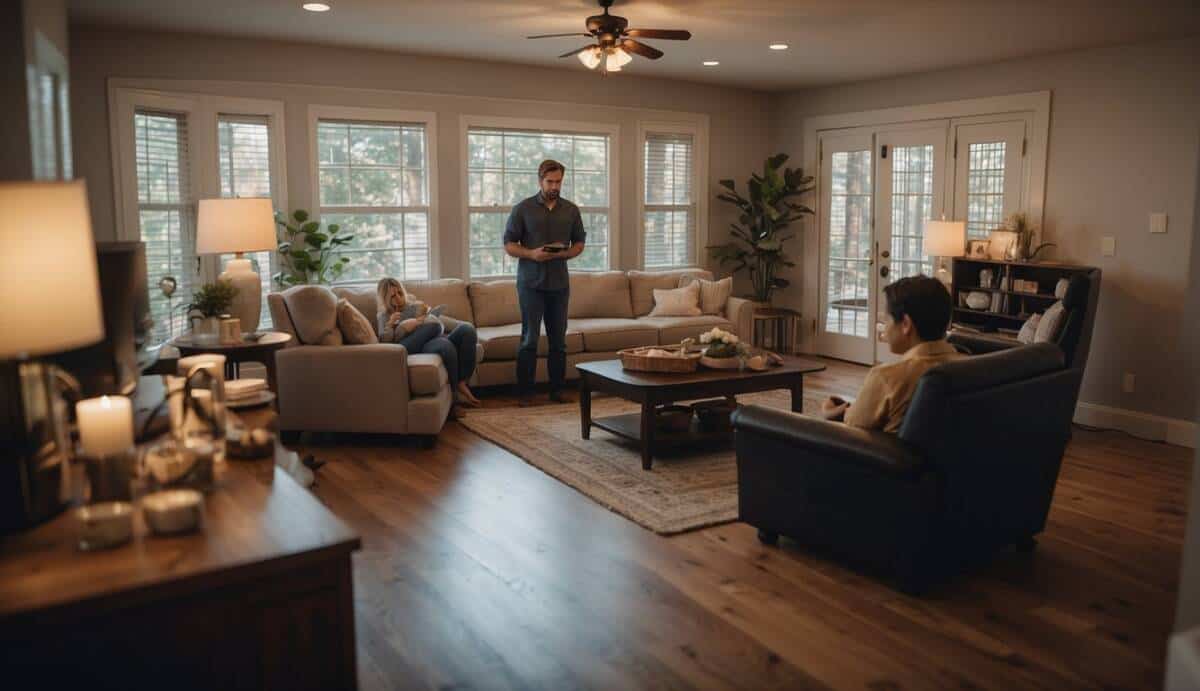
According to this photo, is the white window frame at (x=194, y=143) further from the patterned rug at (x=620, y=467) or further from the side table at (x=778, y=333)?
the side table at (x=778, y=333)

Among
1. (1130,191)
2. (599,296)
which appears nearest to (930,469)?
(1130,191)

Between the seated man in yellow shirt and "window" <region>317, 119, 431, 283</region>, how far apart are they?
14.6ft

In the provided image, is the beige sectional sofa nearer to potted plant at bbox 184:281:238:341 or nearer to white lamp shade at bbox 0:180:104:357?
potted plant at bbox 184:281:238:341

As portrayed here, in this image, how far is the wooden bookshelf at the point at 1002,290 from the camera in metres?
6.07

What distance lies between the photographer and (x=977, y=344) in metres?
4.56

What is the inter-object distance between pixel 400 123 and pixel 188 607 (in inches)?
217

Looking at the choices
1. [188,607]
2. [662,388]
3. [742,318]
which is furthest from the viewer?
[742,318]

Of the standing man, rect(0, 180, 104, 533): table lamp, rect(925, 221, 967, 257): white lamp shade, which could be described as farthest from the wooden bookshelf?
rect(0, 180, 104, 533): table lamp

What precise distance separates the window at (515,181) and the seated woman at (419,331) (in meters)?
1.45

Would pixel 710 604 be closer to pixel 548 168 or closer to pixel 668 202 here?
pixel 548 168

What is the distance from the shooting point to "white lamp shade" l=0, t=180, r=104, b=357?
1.56 meters

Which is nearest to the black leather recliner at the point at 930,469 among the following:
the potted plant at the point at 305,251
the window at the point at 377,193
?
the potted plant at the point at 305,251

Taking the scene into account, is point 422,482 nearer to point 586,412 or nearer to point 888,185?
point 586,412

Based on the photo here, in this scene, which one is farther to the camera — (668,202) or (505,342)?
(668,202)
